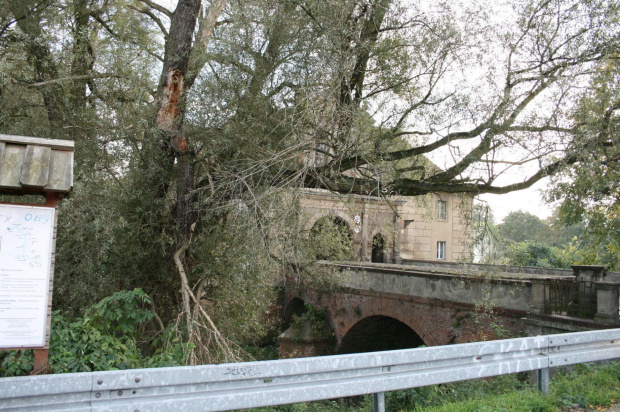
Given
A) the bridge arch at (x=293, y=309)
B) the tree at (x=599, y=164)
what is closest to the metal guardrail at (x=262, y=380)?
the tree at (x=599, y=164)

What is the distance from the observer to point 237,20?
28.7ft

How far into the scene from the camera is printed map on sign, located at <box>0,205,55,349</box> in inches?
152

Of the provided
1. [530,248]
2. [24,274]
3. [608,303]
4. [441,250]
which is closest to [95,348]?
[24,274]

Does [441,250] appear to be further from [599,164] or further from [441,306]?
[599,164]

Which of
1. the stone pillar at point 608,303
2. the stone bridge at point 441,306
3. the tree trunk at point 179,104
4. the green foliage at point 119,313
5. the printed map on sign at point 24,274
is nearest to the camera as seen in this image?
the printed map on sign at point 24,274

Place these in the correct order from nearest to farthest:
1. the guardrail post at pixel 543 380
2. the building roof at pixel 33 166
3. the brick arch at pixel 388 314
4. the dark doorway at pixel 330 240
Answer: the building roof at pixel 33 166
the guardrail post at pixel 543 380
the dark doorway at pixel 330 240
the brick arch at pixel 388 314

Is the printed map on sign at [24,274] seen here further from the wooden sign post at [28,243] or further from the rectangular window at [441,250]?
the rectangular window at [441,250]

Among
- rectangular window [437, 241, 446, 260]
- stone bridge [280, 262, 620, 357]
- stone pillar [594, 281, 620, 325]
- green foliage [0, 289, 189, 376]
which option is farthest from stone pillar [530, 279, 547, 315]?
rectangular window [437, 241, 446, 260]

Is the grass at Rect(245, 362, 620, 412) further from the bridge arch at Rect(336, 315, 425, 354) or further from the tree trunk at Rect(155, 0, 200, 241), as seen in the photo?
the bridge arch at Rect(336, 315, 425, 354)

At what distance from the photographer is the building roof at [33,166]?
13.3 ft

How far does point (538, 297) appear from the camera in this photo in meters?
11.0

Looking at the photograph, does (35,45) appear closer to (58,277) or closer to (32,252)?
(58,277)

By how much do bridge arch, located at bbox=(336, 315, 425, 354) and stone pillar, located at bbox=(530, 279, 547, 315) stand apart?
280 inches

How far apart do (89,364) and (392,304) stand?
11.8 meters
